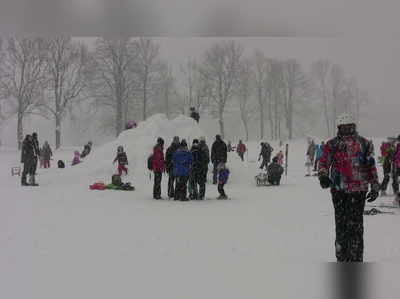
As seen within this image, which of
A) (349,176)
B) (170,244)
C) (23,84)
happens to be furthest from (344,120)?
(23,84)

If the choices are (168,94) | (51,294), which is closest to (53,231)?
(51,294)

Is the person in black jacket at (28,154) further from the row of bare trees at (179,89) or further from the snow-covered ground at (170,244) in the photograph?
the row of bare trees at (179,89)

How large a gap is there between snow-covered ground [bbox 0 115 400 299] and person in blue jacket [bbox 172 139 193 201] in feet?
1.82

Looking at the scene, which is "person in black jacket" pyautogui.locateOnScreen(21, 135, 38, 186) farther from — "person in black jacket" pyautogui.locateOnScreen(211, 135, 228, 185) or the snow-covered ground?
"person in black jacket" pyautogui.locateOnScreen(211, 135, 228, 185)

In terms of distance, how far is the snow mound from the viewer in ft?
67.0

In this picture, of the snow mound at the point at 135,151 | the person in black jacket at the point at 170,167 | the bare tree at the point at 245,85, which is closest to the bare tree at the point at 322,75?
the person in black jacket at the point at 170,167

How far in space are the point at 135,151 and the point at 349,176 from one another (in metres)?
16.9

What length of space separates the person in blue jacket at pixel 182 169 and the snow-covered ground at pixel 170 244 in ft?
1.82

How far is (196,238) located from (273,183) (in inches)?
485

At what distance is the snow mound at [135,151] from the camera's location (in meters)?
20.4

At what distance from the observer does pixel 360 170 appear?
5.46 meters

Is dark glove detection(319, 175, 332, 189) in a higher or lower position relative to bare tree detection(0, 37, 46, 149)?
lower

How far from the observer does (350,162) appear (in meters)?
5.47

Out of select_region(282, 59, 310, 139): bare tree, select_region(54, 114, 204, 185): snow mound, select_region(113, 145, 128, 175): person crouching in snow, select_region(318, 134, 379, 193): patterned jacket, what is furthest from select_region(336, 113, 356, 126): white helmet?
select_region(282, 59, 310, 139): bare tree
